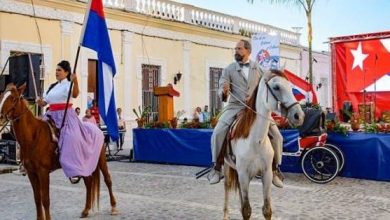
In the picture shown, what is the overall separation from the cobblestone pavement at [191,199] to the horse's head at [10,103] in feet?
5.75

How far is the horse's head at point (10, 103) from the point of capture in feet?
19.7

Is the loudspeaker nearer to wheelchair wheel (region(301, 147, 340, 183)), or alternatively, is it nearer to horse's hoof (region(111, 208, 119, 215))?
horse's hoof (region(111, 208, 119, 215))

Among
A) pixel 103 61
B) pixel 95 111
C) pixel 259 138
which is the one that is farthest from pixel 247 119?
pixel 95 111

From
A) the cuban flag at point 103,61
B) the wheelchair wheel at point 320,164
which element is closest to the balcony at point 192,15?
the wheelchair wheel at point 320,164

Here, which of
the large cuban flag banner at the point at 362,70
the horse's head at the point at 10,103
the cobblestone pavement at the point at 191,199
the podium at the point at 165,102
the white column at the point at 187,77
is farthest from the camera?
the white column at the point at 187,77

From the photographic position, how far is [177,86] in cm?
2131

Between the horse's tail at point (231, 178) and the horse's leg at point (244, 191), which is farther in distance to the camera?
the horse's tail at point (231, 178)

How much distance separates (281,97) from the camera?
520cm

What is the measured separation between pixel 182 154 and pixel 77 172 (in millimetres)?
7111

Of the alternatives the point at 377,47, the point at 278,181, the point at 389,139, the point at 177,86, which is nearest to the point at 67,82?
Answer: the point at 278,181

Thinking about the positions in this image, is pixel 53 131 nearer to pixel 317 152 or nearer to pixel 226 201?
pixel 226 201

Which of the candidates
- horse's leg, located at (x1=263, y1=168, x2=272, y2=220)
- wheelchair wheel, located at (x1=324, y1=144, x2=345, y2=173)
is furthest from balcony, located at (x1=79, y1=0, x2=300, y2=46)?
horse's leg, located at (x1=263, y1=168, x2=272, y2=220)

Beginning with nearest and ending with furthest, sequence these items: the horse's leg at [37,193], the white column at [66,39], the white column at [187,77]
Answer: the horse's leg at [37,193]
the white column at [66,39]
the white column at [187,77]

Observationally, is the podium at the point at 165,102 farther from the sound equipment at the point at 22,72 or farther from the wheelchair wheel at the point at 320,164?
the wheelchair wheel at the point at 320,164
